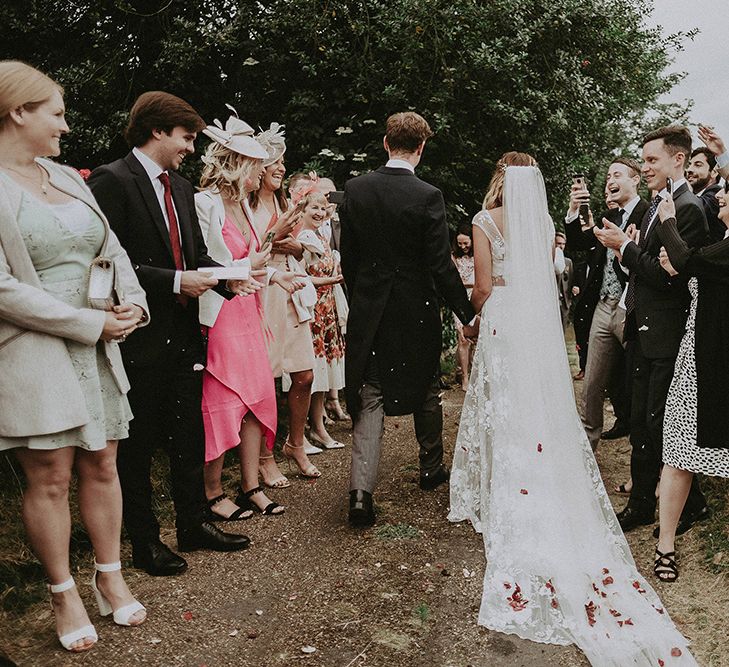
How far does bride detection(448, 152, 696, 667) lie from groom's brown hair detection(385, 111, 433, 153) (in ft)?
1.89

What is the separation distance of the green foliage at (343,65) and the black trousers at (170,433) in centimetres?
425

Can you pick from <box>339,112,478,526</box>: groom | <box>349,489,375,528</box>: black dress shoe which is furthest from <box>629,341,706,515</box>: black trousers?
<box>349,489,375,528</box>: black dress shoe

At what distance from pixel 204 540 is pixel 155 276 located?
5.19ft

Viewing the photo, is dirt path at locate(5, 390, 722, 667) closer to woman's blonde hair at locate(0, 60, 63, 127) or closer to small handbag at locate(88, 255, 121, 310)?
small handbag at locate(88, 255, 121, 310)

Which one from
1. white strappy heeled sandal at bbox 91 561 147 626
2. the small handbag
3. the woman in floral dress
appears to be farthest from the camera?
the woman in floral dress

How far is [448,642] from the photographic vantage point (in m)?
3.23

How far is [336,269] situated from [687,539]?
3.63m

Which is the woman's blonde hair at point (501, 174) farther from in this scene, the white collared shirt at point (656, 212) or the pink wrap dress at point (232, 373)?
the pink wrap dress at point (232, 373)

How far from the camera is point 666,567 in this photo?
3906mm

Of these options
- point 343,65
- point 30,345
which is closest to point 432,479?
point 30,345

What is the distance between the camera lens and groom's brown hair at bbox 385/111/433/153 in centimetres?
459

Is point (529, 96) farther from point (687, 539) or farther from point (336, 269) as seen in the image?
point (687, 539)

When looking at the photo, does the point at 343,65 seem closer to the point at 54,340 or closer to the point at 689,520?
the point at 689,520

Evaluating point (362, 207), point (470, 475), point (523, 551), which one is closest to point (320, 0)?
point (362, 207)
